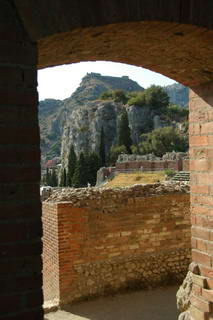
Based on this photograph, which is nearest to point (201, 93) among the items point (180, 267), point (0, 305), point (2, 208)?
point (2, 208)

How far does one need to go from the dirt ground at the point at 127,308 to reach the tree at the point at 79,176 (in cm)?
4045

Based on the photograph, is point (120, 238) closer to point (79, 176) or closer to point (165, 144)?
point (79, 176)

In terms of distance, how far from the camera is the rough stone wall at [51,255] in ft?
23.9

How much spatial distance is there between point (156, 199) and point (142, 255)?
1260 millimetres

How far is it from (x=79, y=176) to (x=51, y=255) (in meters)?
42.8

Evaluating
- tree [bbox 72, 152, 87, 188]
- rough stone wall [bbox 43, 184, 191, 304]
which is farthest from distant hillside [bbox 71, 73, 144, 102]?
rough stone wall [bbox 43, 184, 191, 304]

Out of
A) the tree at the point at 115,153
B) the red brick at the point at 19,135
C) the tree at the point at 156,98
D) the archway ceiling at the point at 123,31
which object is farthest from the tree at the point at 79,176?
the red brick at the point at 19,135

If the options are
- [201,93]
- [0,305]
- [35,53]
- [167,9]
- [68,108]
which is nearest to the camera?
[0,305]

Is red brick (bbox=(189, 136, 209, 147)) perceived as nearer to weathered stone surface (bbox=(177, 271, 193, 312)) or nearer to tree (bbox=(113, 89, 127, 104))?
weathered stone surface (bbox=(177, 271, 193, 312))

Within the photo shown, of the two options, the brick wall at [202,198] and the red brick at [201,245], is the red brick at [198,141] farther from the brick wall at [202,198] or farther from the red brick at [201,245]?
the red brick at [201,245]

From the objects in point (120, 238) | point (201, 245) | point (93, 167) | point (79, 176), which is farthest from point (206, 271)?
point (93, 167)

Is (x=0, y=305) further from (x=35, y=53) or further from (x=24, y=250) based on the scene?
(x=35, y=53)

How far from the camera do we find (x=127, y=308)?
7.18m

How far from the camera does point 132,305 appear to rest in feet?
24.0
